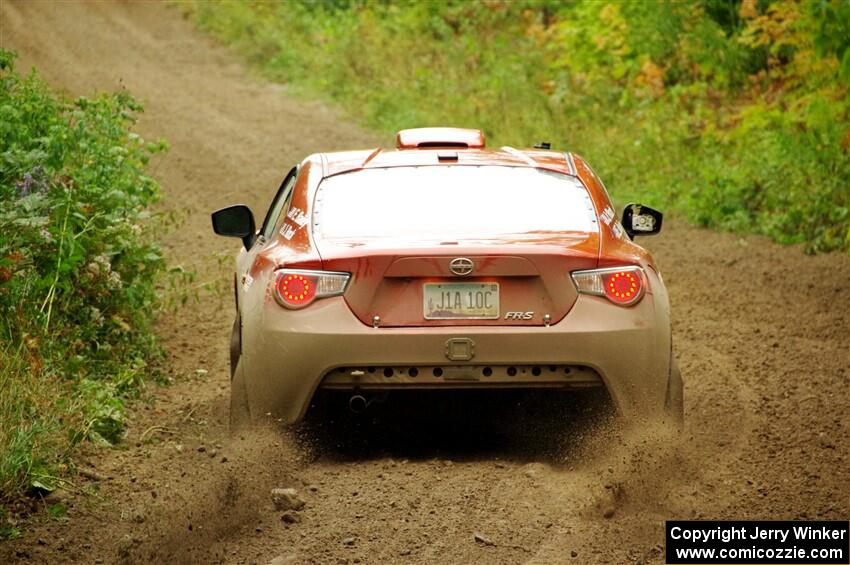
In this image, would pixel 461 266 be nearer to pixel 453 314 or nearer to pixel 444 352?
pixel 453 314

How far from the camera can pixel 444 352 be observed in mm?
6258

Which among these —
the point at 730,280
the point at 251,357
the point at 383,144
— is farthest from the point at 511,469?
the point at 383,144

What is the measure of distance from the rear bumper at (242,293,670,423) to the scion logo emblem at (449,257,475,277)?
24 cm

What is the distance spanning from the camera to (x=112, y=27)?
28.0 m

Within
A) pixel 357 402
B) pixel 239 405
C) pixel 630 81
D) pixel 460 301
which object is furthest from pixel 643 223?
pixel 630 81

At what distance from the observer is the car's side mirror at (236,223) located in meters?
7.75

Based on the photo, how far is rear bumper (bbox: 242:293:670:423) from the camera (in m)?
6.27

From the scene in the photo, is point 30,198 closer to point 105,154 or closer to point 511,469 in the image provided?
point 105,154

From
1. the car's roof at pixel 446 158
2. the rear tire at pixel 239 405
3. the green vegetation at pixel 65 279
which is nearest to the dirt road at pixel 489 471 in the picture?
the rear tire at pixel 239 405

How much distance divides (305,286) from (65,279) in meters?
2.51

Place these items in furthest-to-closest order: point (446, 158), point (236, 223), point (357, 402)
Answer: point (236, 223) → point (446, 158) → point (357, 402)

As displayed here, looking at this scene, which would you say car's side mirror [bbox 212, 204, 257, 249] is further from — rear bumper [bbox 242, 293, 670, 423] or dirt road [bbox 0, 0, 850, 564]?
rear bumper [bbox 242, 293, 670, 423]

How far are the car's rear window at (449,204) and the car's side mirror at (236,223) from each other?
2.34 ft

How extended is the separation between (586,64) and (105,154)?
1330cm
